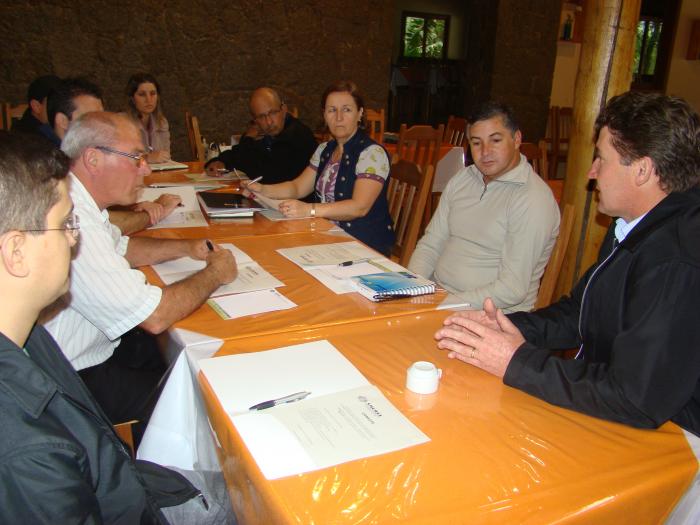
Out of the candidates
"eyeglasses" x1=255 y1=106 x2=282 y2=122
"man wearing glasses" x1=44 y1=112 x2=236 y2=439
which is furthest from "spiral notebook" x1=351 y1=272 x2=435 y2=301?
"eyeglasses" x1=255 y1=106 x2=282 y2=122

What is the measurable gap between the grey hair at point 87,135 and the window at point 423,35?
7186mm

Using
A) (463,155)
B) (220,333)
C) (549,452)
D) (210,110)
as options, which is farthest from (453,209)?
(210,110)

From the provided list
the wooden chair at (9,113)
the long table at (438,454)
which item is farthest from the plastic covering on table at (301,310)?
the wooden chair at (9,113)

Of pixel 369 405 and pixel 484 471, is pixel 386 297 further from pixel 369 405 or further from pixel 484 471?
pixel 484 471

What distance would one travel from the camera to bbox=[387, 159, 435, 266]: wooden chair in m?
2.42

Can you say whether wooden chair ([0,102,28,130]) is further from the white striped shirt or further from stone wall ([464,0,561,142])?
stone wall ([464,0,561,142])

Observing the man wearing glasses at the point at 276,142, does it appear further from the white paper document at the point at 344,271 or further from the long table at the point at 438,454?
the long table at the point at 438,454

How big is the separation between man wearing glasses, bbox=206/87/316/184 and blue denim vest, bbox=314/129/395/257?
2.48ft

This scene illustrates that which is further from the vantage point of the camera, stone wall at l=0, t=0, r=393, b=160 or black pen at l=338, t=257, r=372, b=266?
stone wall at l=0, t=0, r=393, b=160

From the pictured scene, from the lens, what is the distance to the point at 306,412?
3.09ft

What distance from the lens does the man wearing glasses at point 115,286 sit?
52.6 inches

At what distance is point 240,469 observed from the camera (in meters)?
0.86

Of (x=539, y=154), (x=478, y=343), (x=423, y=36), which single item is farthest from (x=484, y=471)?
(x=423, y=36)

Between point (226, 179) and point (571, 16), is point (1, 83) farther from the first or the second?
point (571, 16)
